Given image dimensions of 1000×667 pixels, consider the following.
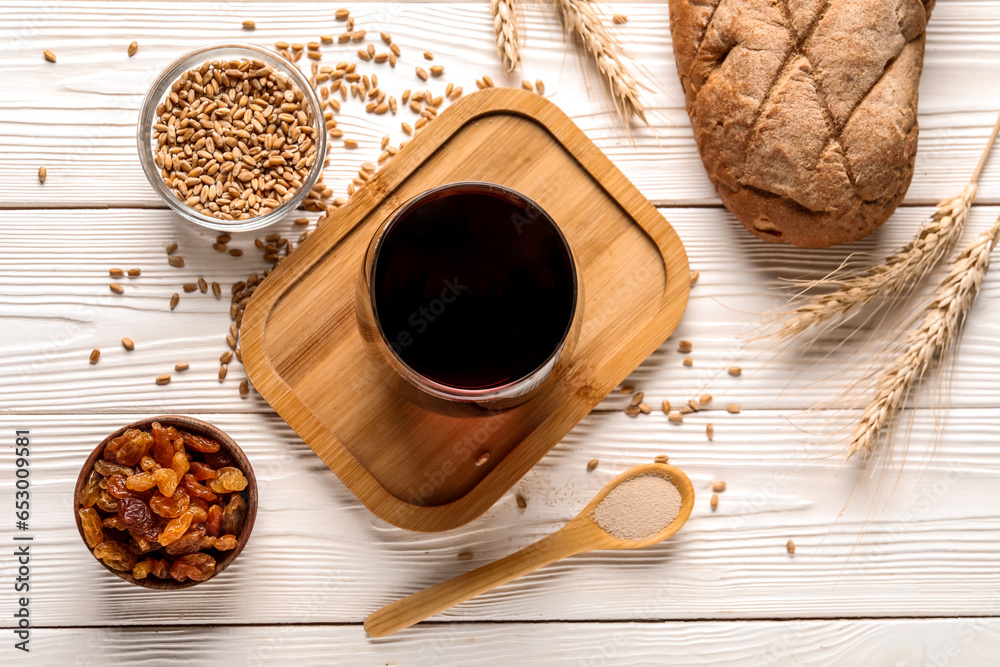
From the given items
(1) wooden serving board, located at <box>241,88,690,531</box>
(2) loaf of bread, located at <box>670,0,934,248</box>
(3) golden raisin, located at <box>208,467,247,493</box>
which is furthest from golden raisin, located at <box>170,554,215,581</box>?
(2) loaf of bread, located at <box>670,0,934,248</box>

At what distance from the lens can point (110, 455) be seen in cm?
129

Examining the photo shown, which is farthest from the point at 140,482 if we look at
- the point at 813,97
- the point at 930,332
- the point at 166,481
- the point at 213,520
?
the point at 930,332

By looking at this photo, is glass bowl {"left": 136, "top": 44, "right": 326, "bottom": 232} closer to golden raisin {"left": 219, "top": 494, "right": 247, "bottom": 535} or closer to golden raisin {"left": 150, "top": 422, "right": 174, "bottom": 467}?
golden raisin {"left": 150, "top": 422, "right": 174, "bottom": 467}

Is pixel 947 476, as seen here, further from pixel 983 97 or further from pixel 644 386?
pixel 983 97

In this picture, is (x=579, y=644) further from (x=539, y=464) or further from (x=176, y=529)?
(x=176, y=529)

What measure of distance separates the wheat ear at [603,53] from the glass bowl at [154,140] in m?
0.55

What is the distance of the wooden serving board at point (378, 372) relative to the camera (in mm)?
1326

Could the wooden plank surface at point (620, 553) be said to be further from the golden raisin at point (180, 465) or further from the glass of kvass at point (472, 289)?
the glass of kvass at point (472, 289)

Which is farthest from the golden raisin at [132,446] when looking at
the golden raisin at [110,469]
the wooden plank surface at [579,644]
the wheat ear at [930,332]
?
the wheat ear at [930,332]

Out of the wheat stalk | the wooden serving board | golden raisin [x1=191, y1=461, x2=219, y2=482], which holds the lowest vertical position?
golden raisin [x1=191, y1=461, x2=219, y2=482]

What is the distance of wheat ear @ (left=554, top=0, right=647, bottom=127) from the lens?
4.68 ft

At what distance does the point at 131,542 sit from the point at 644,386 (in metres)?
1.05

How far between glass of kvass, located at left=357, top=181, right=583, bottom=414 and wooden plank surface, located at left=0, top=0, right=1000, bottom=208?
0.53 m

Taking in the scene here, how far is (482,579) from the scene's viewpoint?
1372 mm
